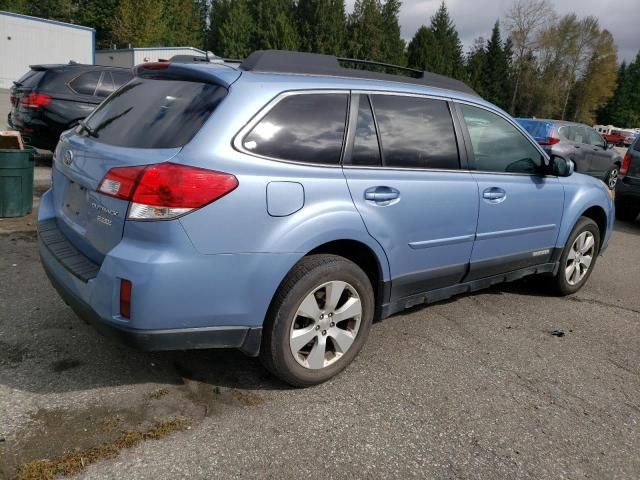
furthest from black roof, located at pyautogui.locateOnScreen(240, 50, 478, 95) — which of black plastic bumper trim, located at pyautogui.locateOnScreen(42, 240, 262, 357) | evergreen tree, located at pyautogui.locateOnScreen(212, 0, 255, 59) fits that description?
evergreen tree, located at pyautogui.locateOnScreen(212, 0, 255, 59)

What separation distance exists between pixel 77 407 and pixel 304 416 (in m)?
1.13

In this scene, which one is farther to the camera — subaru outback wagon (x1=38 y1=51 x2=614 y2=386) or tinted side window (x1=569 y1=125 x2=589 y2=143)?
tinted side window (x1=569 y1=125 x2=589 y2=143)

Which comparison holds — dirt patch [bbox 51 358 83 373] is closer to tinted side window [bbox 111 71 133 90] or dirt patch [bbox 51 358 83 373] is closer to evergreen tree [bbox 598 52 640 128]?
tinted side window [bbox 111 71 133 90]

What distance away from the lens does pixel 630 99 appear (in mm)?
93188

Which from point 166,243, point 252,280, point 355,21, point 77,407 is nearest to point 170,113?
point 166,243

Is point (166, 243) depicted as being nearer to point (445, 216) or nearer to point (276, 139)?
point (276, 139)

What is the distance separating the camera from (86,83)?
9.07 m

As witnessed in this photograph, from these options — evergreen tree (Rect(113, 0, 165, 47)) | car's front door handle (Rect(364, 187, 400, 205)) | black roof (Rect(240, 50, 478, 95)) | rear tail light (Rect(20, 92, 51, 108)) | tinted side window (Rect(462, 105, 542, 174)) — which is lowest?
rear tail light (Rect(20, 92, 51, 108))

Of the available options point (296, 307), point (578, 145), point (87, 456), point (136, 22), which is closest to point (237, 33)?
point (136, 22)

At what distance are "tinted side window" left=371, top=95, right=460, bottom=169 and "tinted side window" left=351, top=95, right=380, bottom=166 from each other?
6 centimetres

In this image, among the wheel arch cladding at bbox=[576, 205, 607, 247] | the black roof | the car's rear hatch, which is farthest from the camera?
the wheel arch cladding at bbox=[576, 205, 607, 247]

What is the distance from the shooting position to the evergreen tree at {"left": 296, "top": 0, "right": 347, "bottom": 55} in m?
65.6

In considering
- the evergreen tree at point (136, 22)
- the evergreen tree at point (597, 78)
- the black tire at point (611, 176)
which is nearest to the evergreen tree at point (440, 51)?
→ the evergreen tree at point (597, 78)

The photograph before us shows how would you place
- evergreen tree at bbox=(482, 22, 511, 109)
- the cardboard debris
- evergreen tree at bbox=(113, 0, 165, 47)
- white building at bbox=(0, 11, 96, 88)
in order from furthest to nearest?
evergreen tree at bbox=(482, 22, 511, 109), evergreen tree at bbox=(113, 0, 165, 47), white building at bbox=(0, 11, 96, 88), the cardboard debris
